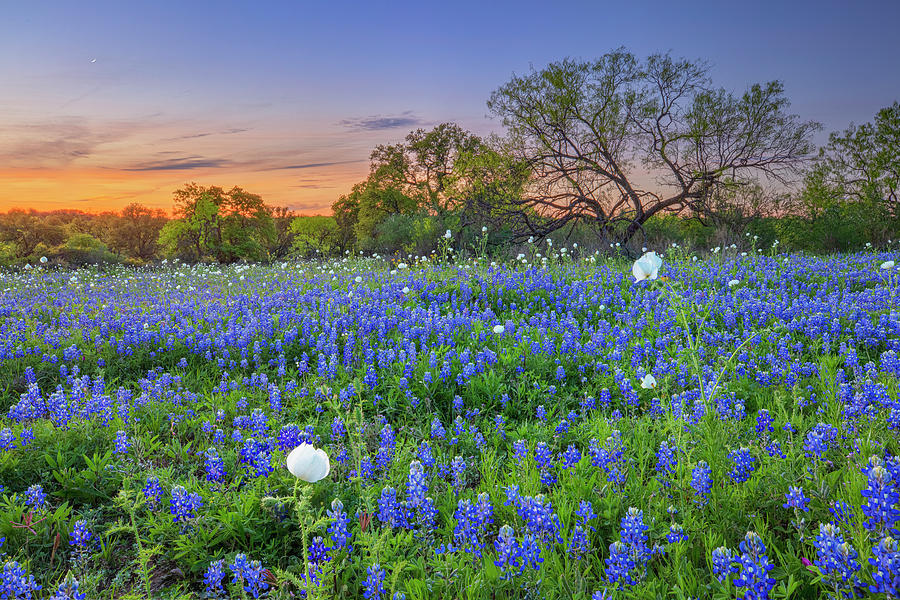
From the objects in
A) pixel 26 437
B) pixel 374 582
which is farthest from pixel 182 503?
pixel 26 437

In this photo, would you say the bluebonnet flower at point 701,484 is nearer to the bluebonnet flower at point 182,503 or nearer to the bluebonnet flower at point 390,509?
the bluebonnet flower at point 390,509

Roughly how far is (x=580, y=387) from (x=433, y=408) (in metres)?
1.51

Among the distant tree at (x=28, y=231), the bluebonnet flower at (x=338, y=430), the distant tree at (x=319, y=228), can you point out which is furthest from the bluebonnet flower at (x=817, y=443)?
the distant tree at (x=319, y=228)

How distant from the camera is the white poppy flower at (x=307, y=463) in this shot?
1837mm

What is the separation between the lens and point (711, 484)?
279cm

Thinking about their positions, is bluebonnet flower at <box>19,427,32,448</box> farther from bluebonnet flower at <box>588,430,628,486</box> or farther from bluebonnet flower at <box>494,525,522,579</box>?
bluebonnet flower at <box>588,430,628,486</box>

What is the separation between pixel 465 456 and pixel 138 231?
52.7m

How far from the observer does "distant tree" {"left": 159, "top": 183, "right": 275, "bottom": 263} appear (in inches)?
1491

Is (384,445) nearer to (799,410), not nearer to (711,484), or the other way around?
(711,484)

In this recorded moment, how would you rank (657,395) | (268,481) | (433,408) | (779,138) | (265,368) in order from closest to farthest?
(268,481) < (657,395) < (433,408) < (265,368) < (779,138)

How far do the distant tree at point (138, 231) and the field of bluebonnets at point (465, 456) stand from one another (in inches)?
1740

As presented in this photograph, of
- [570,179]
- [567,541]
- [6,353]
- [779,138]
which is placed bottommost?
[567,541]

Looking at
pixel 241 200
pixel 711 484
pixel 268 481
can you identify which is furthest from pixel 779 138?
pixel 241 200

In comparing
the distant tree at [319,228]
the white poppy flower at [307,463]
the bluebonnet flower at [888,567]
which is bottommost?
the bluebonnet flower at [888,567]
